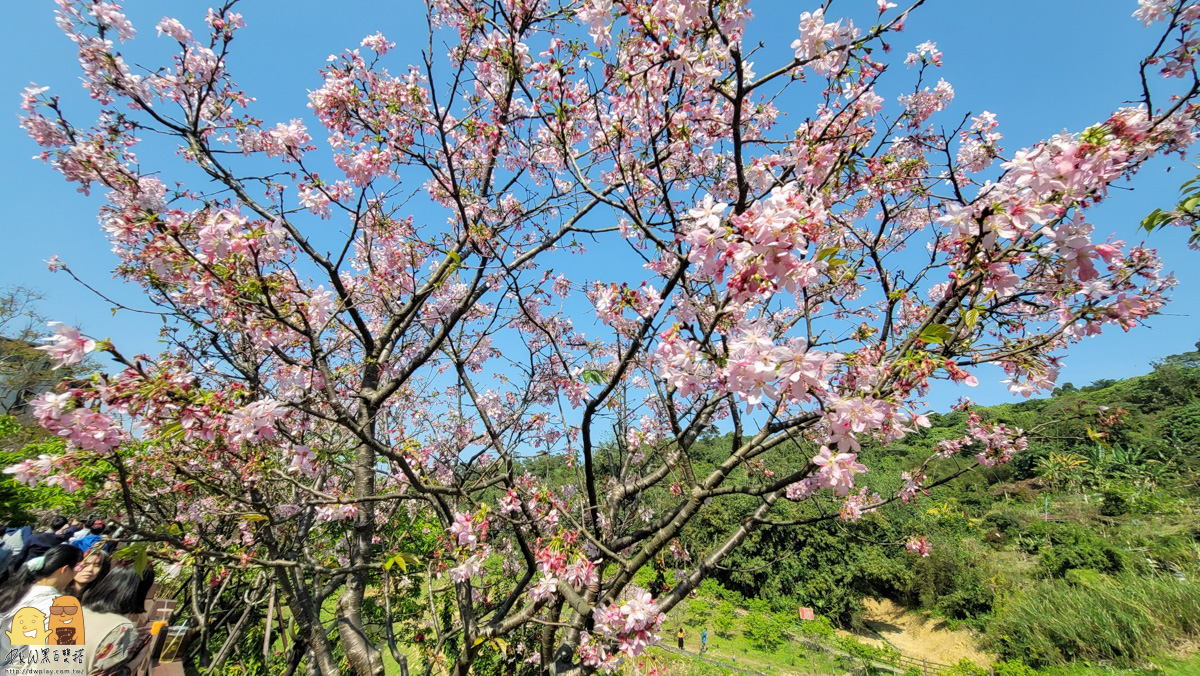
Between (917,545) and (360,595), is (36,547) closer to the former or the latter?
(360,595)

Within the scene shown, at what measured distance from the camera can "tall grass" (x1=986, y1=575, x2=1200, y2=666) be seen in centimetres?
870

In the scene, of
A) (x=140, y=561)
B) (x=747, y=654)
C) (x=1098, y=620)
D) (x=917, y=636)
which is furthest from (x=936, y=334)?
(x=917, y=636)

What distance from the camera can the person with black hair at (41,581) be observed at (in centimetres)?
228

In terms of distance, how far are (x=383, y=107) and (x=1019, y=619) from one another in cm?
1916

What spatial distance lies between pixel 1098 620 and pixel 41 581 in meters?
17.1

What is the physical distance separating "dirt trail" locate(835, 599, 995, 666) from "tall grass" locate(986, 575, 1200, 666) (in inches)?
54.2

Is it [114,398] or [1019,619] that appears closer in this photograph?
[114,398]

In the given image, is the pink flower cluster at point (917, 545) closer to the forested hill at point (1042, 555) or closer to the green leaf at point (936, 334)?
the green leaf at point (936, 334)

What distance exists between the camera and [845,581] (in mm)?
18562

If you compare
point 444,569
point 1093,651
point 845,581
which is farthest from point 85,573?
point 845,581

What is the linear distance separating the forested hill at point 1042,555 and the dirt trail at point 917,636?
1.70 ft

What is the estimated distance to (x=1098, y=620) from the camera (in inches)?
404

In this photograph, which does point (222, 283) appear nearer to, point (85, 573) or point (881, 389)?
point (85, 573)

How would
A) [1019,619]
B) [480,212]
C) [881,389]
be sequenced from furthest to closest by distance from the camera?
[1019,619]
[480,212]
[881,389]
